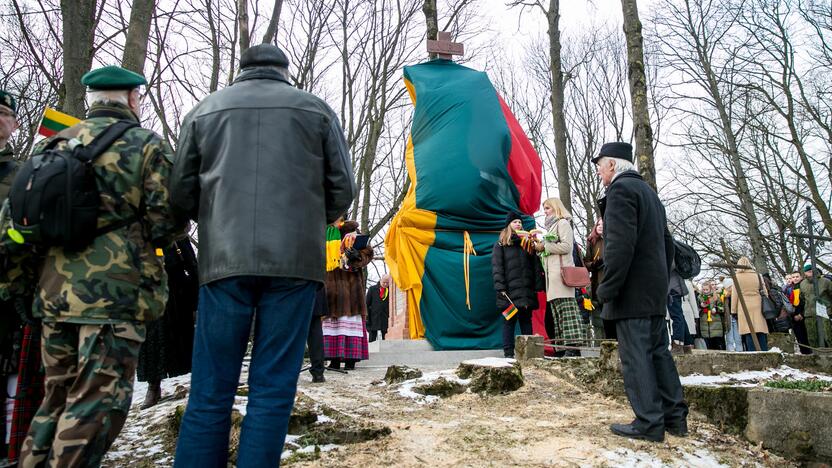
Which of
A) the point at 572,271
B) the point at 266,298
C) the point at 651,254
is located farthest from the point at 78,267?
the point at 572,271

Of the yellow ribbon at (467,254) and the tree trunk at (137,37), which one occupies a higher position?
the tree trunk at (137,37)

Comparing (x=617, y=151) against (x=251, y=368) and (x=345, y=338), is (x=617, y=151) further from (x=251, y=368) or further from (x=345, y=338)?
(x=345, y=338)

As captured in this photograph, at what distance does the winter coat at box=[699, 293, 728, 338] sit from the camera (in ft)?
40.9

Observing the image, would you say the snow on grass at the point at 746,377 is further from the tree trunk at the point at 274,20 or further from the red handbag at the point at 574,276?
the tree trunk at the point at 274,20

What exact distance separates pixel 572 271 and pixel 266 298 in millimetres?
5241

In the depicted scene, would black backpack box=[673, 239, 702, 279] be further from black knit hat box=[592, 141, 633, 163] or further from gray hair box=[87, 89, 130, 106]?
gray hair box=[87, 89, 130, 106]

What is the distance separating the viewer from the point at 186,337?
3449mm

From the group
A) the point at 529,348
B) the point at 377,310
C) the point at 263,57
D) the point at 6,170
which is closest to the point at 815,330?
the point at 529,348

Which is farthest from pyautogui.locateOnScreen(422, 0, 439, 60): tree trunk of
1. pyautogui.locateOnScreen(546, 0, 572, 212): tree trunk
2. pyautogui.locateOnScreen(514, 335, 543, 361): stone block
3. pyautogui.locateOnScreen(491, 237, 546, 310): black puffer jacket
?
pyautogui.locateOnScreen(514, 335, 543, 361): stone block

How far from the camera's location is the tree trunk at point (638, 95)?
7289mm

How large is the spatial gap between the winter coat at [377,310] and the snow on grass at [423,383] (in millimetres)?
10063

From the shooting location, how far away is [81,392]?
2273 millimetres

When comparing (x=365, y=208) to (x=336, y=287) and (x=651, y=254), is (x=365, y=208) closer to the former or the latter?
(x=336, y=287)

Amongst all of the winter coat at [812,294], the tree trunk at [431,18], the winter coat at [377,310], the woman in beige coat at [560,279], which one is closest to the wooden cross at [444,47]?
the tree trunk at [431,18]
